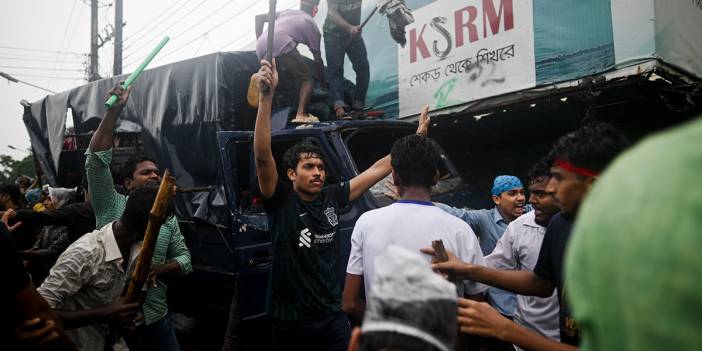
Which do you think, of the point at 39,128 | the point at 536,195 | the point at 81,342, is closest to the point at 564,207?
the point at 536,195

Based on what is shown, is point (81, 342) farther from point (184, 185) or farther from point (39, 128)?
point (39, 128)

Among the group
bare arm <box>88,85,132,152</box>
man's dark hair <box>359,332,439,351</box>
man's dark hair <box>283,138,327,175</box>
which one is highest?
bare arm <box>88,85,132,152</box>

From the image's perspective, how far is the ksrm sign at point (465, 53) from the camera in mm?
5578

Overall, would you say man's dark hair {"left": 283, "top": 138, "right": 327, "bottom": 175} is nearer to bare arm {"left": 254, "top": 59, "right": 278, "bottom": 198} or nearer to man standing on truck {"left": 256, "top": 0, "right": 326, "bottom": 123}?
bare arm {"left": 254, "top": 59, "right": 278, "bottom": 198}

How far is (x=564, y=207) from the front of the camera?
1500 mm

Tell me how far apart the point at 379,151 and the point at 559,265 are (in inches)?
124

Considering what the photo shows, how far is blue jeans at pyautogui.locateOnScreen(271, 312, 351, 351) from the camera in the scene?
252 centimetres

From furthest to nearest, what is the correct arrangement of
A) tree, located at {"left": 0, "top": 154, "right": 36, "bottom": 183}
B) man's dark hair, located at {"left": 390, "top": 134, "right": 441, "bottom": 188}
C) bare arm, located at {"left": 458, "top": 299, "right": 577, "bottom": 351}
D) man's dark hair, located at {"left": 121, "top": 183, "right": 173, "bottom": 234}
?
tree, located at {"left": 0, "top": 154, "right": 36, "bottom": 183}
man's dark hair, located at {"left": 121, "top": 183, "right": 173, "bottom": 234}
man's dark hair, located at {"left": 390, "top": 134, "right": 441, "bottom": 188}
bare arm, located at {"left": 458, "top": 299, "right": 577, "bottom": 351}

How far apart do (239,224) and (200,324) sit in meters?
1.33

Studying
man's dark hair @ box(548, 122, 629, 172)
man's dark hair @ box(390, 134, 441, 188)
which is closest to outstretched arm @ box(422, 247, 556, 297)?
man's dark hair @ box(390, 134, 441, 188)

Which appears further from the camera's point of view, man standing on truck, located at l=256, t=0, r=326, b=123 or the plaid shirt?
man standing on truck, located at l=256, t=0, r=326, b=123

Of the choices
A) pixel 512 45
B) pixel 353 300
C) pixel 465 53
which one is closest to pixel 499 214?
pixel 353 300

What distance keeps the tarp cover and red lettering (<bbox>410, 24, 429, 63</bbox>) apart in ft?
8.38

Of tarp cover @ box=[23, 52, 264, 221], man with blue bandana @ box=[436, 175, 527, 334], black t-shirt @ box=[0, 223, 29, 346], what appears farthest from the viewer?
tarp cover @ box=[23, 52, 264, 221]
